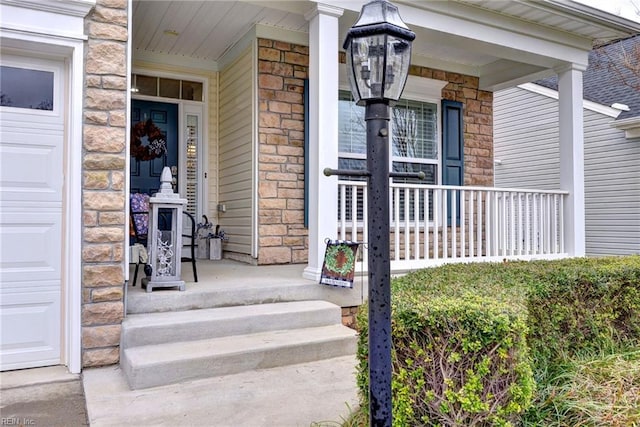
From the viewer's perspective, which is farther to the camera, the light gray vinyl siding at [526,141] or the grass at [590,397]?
the light gray vinyl siding at [526,141]

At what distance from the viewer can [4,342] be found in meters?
2.92

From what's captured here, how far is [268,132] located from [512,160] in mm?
6676

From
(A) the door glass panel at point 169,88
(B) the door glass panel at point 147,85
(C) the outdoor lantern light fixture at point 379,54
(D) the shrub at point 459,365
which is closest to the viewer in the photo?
(C) the outdoor lantern light fixture at point 379,54

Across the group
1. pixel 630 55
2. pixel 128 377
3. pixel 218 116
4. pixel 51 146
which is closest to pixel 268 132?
pixel 218 116

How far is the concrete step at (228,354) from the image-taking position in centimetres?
267

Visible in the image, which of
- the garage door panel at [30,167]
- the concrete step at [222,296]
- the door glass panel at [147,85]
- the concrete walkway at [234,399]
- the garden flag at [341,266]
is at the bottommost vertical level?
the concrete walkway at [234,399]

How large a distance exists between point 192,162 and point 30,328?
3.21 meters

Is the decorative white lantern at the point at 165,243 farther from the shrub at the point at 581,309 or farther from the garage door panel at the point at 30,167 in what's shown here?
the shrub at the point at 581,309

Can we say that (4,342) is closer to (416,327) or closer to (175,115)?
(416,327)

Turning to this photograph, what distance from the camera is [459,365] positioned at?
1.79 m

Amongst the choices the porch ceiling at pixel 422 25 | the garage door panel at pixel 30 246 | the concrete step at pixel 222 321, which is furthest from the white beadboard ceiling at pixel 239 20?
the concrete step at pixel 222 321

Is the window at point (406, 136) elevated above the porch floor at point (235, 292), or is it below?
above

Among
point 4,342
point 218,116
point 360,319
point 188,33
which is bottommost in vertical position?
point 4,342

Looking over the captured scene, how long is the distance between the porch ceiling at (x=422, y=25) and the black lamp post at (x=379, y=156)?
2.88 m
